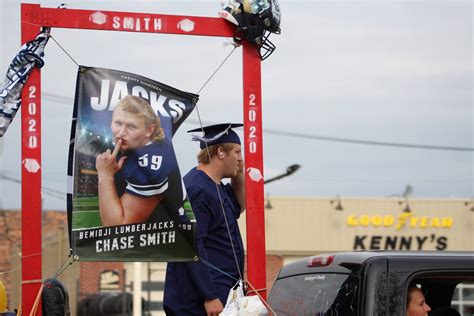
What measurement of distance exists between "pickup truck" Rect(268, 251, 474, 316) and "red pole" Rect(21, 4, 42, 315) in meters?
1.49

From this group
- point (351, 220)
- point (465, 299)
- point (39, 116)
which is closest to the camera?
point (39, 116)

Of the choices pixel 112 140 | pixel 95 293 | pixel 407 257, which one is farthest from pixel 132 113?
pixel 95 293

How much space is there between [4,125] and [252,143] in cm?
128

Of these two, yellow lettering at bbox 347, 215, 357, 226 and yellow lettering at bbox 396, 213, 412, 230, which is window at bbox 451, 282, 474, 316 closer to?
yellow lettering at bbox 347, 215, 357, 226

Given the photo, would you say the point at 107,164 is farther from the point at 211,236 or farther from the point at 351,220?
the point at 351,220

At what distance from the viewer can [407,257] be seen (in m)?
4.74

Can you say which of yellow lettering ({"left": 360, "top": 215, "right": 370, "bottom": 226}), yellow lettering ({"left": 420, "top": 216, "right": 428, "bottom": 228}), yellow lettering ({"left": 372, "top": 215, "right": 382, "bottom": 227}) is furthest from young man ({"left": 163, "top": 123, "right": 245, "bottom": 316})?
yellow lettering ({"left": 420, "top": 216, "right": 428, "bottom": 228})

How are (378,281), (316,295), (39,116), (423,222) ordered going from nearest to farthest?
(378,281)
(39,116)
(316,295)
(423,222)

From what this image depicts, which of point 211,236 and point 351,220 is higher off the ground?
point 211,236

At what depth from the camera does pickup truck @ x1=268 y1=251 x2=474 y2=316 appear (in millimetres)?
4629

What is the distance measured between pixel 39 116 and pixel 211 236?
1159mm

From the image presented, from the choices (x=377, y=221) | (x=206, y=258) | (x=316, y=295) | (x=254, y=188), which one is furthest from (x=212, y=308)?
(x=377, y=221)

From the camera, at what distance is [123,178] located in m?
4.78

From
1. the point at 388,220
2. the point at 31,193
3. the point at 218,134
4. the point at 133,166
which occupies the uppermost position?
the point at 218,134
